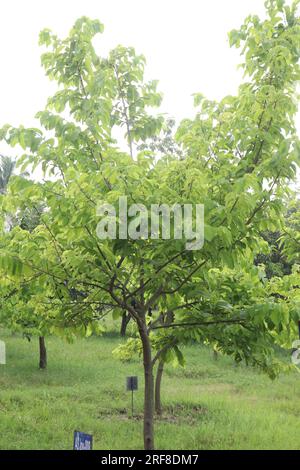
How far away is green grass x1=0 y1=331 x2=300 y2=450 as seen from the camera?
9.97m

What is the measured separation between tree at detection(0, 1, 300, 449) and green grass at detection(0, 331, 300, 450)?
4151mm

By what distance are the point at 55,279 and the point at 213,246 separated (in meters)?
1.83

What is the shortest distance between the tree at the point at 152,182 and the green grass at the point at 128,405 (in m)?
4.15

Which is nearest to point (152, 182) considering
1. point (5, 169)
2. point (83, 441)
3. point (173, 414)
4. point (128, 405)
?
point (83, 441)

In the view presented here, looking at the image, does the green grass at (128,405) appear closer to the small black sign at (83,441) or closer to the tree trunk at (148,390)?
the tree trunk at (148,390)

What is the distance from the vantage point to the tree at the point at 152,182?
4.87 m

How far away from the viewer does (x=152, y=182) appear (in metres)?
4.98

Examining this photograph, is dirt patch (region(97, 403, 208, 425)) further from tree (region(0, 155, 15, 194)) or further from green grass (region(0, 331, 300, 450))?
tree (region(0, 155, 15, 194))

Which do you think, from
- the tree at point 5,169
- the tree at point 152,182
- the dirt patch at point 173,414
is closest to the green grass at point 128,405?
the dirt patch at point 173,414

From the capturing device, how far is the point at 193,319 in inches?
233

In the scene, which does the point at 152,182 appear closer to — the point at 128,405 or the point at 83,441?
the point at 83,441

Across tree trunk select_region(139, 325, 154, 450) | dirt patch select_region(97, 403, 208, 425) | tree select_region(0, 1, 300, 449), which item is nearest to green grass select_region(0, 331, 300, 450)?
dirt patch select_region(97, 403, 208, 425)

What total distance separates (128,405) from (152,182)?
9610mm
